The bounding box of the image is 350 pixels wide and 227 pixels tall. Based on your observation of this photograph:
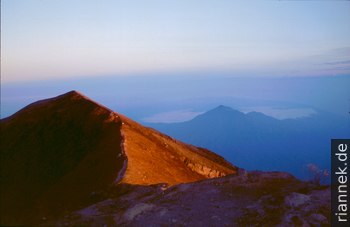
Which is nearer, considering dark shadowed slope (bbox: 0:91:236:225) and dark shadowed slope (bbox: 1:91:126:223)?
dark shadowed slope (bbox: 0:91:236:225)

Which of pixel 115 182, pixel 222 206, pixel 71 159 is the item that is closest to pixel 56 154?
pixel 71 159

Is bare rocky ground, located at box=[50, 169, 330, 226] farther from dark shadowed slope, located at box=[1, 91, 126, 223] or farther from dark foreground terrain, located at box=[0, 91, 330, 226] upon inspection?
dark shadowed slope, located at box=[1, 91, 126, 223]

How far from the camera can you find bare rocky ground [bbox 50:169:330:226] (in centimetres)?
1349

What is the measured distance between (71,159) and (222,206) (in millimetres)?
15887

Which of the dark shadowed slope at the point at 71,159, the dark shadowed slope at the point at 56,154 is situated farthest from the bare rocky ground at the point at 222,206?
the dark shadowed slope at the point at 56,154

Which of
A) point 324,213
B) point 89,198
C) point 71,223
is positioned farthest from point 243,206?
point 89,198

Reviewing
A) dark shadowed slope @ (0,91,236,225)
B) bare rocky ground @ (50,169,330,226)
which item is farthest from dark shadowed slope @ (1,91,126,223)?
bare rocky ground @ (50,169,330,226)

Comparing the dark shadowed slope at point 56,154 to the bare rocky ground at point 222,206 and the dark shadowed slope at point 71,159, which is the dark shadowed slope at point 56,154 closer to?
the dark shadowed slope at point 71,159

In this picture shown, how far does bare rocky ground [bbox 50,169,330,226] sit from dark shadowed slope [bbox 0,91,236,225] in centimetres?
482

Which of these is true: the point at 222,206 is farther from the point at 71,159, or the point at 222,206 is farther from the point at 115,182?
the point at 71,159

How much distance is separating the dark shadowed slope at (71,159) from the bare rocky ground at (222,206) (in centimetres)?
482

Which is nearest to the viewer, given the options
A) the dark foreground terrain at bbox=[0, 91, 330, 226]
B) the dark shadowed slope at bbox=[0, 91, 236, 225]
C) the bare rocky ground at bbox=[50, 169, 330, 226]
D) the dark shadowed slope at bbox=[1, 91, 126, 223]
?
the bare rocky ground at bbox=[50, 169, 330, 226]

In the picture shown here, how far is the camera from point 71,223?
14.5m

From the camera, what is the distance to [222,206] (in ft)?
48.0
